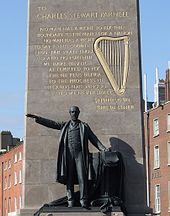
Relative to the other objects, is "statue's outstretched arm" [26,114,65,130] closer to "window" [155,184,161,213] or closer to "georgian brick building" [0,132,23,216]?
"window" [155,184,161,213]

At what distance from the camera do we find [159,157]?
53.6 meters

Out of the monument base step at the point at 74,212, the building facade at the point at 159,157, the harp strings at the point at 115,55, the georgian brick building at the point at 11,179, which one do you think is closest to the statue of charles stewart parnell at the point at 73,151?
the monument base step at the point at 74,212

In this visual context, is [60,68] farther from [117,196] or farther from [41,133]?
[117,196]

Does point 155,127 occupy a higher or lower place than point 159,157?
higher

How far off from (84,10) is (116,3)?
0.95 meters

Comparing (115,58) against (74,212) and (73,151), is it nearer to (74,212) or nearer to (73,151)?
(73,151)

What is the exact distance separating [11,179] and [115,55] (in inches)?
2368

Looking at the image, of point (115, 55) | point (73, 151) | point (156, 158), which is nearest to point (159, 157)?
point (156, 158)

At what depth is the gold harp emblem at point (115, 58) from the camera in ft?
55.7

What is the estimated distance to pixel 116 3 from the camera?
17594 millimetres

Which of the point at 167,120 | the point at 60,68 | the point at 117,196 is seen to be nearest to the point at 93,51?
the point at 60,68

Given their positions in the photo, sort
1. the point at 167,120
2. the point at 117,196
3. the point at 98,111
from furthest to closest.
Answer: the point at 167,120 → the point at 98,111 → the point at 117,196

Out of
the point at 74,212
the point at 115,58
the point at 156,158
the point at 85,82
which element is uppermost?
the point at 115,58

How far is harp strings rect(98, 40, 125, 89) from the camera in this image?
56.0ft
